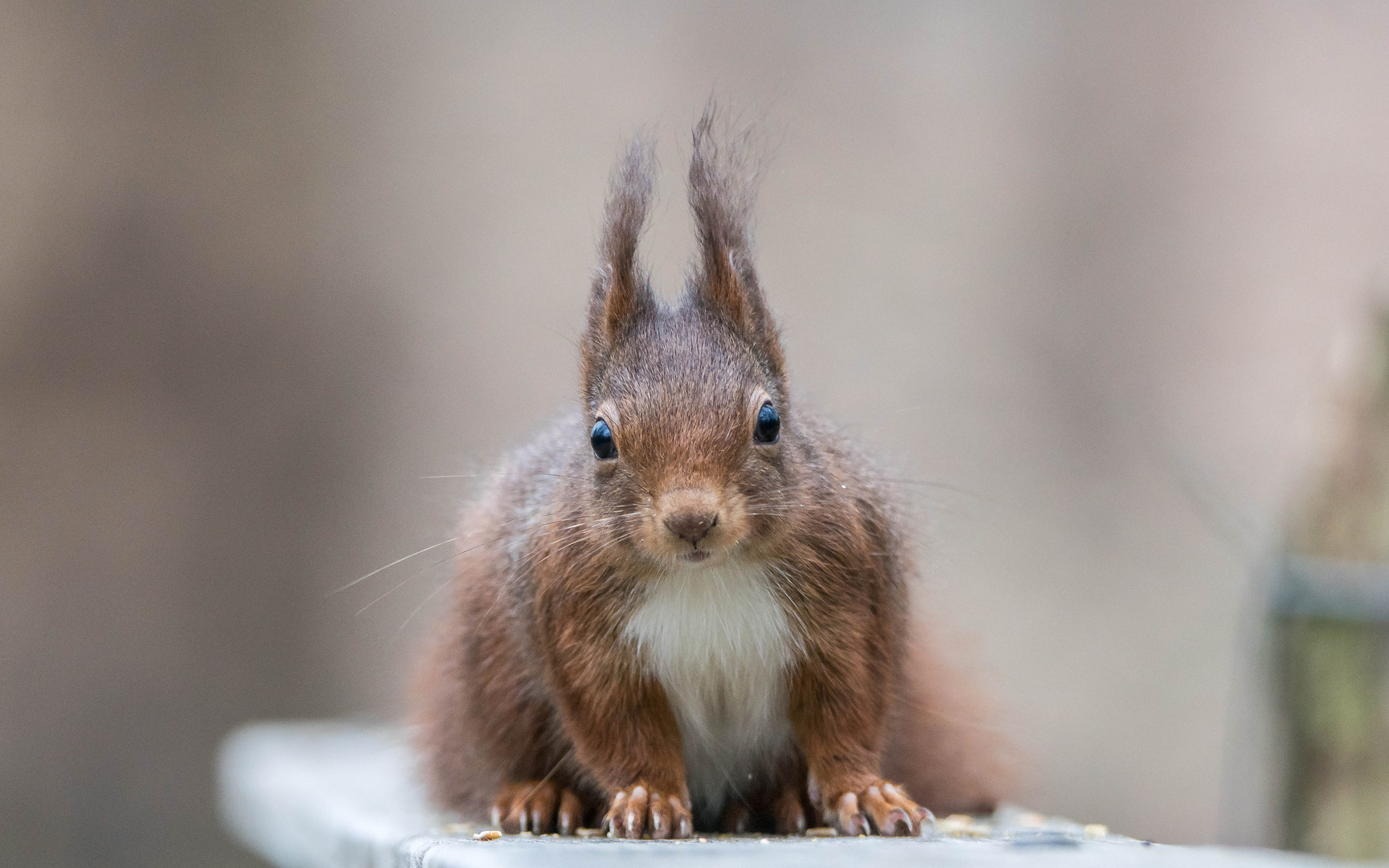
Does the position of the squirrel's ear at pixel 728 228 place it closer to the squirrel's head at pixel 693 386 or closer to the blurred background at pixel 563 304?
the squirrel's head at pixel 693 386

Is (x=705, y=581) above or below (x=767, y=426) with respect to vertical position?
below

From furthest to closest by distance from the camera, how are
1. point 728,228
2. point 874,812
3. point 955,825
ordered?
A: point 955,825 → point 728,228 → point 874,812

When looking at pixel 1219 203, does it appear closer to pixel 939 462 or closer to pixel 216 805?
pixel 939 462

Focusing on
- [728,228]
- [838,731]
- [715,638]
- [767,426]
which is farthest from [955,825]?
[728,228]

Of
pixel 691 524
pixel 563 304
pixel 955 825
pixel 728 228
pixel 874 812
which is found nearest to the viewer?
pixel 691 524

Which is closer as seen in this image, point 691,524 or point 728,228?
point 691,524

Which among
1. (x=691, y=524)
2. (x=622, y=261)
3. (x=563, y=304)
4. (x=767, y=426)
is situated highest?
(x=563, y=304)

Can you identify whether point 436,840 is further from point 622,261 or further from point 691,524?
point 622,261

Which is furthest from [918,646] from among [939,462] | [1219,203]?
[1219,203]

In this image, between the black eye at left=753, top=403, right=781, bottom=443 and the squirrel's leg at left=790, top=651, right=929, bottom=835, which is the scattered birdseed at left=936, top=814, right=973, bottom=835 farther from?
the black eye at left=753, top=403, right=781, bottom=443
